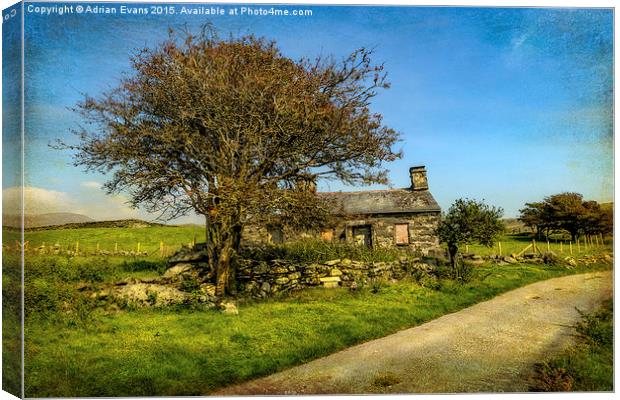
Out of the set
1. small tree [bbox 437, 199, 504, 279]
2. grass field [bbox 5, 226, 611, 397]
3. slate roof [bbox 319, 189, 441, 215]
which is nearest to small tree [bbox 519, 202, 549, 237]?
grass field [bbox 5, 226, 611, 397]

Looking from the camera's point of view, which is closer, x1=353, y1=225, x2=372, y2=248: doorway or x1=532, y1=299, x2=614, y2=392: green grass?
x1=532, y1=299, x2=614, y2=392: green grass

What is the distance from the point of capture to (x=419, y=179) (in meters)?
25.1

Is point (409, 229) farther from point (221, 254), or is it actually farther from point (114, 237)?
point (114, 237)

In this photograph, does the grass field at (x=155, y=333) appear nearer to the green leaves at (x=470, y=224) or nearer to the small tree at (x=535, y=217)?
the small tree at (x=535, y=217)

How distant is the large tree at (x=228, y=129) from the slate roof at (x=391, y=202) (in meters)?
12.3

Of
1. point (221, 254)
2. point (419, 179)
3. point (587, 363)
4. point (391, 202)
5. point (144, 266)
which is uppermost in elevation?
point (419, 179)

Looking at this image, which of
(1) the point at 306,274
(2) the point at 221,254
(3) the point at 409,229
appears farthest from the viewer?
(3) the point at 409,229

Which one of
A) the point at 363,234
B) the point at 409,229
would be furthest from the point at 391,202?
the point at 363,234

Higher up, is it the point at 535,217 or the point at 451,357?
the point at 535,217

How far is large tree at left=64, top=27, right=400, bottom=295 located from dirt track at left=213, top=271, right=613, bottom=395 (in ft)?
13.3

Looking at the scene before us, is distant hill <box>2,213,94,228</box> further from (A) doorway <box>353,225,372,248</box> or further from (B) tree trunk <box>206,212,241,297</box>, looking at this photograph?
(A) doorway <box>353,225,372,248</box>

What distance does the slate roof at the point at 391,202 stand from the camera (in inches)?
957

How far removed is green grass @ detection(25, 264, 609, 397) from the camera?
26.5 ft

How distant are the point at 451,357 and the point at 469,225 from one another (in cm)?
879
